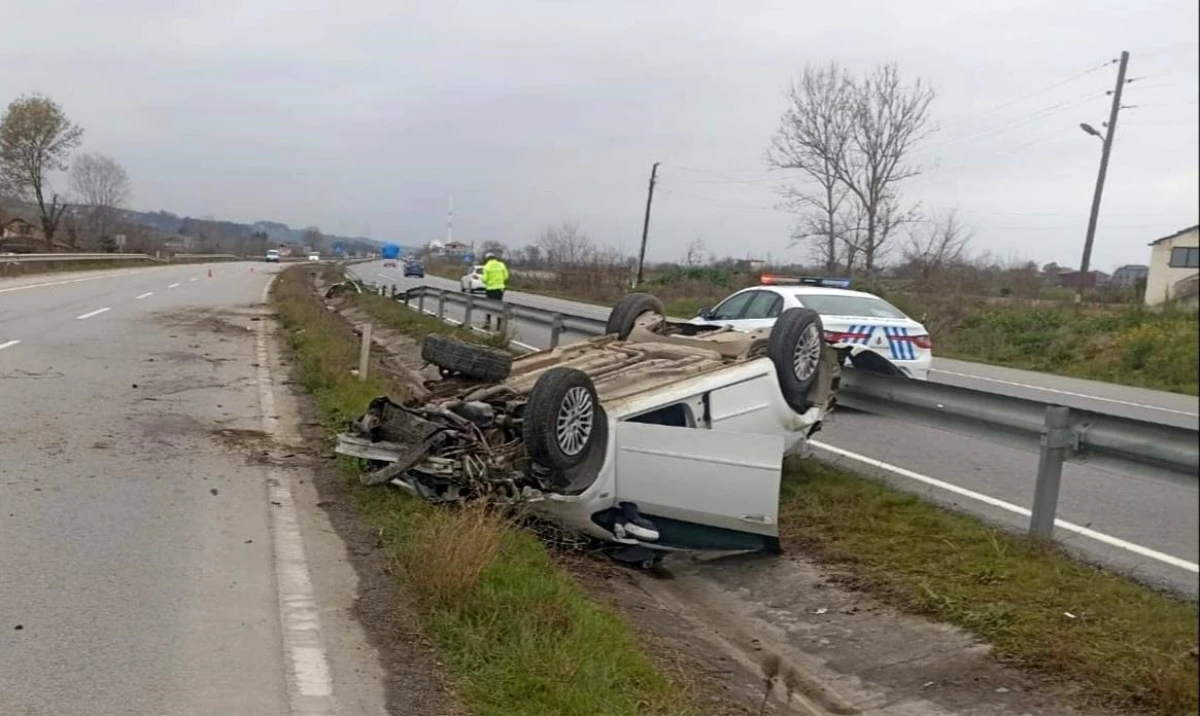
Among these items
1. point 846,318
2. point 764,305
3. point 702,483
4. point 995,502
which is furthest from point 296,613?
point 764,305

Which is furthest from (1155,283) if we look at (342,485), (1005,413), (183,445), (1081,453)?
(183,445)

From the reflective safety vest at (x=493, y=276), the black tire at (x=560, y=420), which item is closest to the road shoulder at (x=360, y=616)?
the black tire at (x=560, y=420)

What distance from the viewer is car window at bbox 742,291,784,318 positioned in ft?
38.7

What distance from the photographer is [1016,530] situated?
6484 millimetres

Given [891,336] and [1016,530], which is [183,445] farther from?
[891,336]

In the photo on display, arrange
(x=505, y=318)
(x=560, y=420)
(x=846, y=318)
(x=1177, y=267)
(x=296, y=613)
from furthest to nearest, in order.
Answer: (x=505, y=318), (x=846, y=318), (x=560, y=420), (x=296, y=613), (x=1177, y=267)

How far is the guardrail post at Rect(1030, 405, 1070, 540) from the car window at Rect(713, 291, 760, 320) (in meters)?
6.59

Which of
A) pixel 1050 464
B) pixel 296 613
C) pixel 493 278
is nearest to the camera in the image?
pixel 296 613

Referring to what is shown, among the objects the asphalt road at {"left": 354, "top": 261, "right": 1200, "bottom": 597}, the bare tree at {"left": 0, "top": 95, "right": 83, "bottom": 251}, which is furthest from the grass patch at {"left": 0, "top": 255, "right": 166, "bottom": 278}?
the asphalt road at {"left": 354, "top": 261, "right": 1200, "bottom": 597}

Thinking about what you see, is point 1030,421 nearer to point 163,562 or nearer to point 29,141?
point 163,562

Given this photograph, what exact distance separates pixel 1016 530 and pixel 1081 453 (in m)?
1.16

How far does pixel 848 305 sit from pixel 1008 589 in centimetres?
670

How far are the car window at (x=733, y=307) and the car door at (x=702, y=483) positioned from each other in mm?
6311

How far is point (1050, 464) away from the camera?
5629 millimetres
